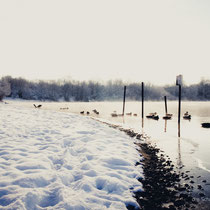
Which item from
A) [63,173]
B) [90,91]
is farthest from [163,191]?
[90,91]

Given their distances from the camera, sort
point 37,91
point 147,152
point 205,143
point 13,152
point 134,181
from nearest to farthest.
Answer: point 134,181 < point 13,152 < point 147,152 < point 205,143 < point 37,91

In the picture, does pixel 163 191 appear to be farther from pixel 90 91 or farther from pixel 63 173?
pixel 90 91

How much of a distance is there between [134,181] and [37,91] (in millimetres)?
105185

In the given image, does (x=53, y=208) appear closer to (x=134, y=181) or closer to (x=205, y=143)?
(x=134, y=181)

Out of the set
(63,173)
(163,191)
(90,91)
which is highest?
(90,91)

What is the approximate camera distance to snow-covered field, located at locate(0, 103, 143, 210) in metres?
4.06

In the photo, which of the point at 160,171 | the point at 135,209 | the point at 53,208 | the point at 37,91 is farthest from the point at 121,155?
the point at 37,91

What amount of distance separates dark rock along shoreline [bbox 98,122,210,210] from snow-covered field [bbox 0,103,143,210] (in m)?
0.32

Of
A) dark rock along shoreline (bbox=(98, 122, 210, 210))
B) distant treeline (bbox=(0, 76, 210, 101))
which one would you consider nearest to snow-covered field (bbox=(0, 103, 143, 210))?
dark rock along shoreline (bbox=(98, 122, 210, 210))

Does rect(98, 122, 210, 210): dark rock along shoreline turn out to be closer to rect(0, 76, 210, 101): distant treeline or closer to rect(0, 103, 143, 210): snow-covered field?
rect(0, 103, 143, 210): snow-covered field

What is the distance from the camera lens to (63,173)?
5.28 metres

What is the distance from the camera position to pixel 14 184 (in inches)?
174

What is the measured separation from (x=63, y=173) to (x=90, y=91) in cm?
11397

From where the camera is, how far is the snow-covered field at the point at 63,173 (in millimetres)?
4062
